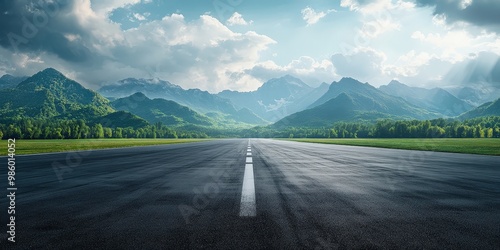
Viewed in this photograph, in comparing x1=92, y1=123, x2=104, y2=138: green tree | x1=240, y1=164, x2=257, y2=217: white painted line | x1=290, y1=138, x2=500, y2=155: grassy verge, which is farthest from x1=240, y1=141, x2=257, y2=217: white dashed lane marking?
x1=92, y1=123, x2=104, y2=138: green tree

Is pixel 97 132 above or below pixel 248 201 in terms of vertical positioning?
above

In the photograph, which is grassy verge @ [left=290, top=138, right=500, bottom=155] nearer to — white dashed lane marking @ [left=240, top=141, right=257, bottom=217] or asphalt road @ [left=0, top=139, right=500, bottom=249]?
asphalt road @ [left=0, top=139, right=500, bottom=249]

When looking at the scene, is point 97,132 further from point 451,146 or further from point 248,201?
point 248,201

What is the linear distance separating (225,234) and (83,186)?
251 inches

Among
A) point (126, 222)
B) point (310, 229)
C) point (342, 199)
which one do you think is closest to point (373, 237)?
point (310, 229)

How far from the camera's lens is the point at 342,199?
6.03m

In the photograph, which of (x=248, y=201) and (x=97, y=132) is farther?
(x=97, y=132)

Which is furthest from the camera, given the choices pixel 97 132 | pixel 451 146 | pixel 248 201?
pixel 97 132

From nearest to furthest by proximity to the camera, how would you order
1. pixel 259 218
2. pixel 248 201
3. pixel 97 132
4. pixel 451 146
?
pixel 259 218 < pixel 248 201 < pixel 451 146 < pixel 97 132

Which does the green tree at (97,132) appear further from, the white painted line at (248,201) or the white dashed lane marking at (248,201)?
the white painted line at (248,201)

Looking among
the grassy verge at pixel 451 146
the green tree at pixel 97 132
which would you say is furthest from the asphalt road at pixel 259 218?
the green tree at pixel 97 132

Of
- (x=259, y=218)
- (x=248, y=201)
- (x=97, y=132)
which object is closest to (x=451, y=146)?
(x=248, y=201)

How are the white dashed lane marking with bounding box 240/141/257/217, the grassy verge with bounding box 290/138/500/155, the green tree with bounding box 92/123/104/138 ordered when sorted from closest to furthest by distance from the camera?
1. the white dashed lane marking with bounding box 240/141/257/217
2. the grassy verge with bounding box 290/138/500/155
3. the green tree with bounding box 92/123/104/138

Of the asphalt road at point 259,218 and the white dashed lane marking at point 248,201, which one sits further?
the white dashed lane marking at point 248,201
